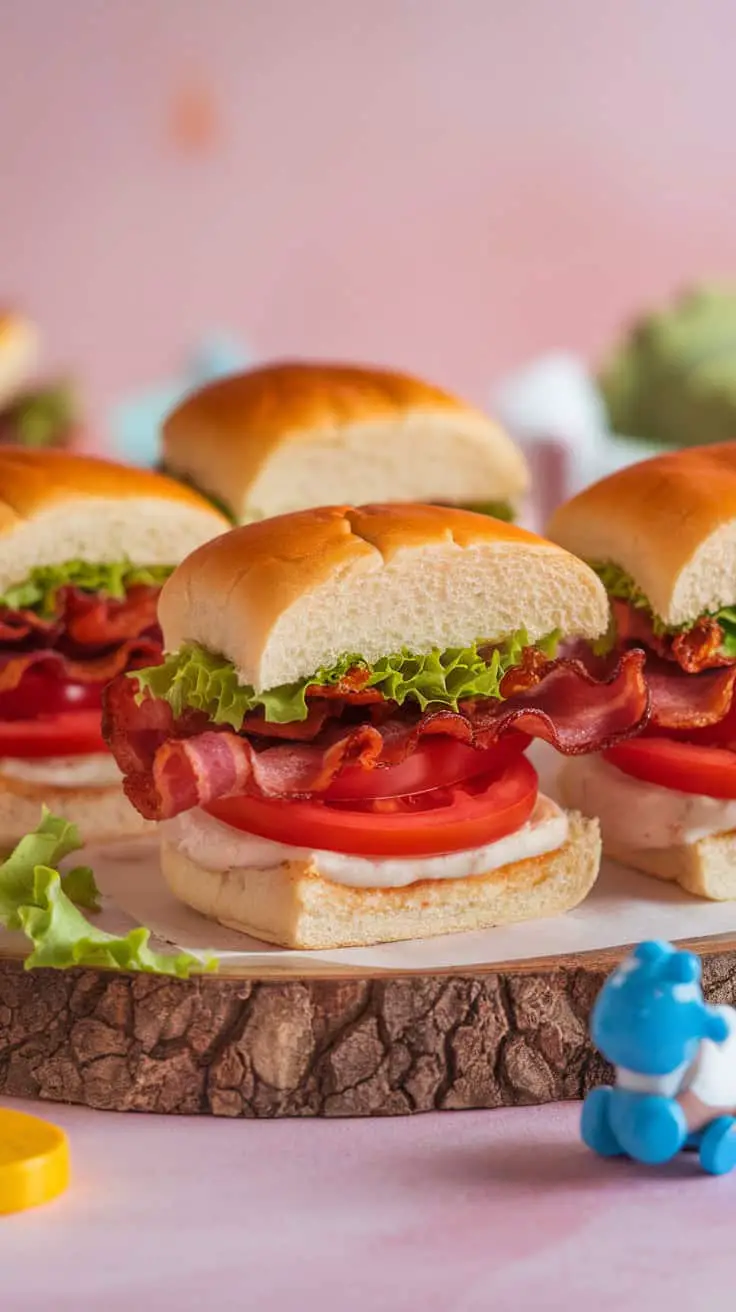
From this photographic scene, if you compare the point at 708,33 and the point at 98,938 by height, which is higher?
Result: the point at 708,33

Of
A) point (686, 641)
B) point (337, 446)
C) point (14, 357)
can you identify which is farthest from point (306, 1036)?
point (14, 357)

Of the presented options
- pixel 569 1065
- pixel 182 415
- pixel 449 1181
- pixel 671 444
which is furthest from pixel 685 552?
pixel 671 444

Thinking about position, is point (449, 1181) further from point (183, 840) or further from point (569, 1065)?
point (183, 840)

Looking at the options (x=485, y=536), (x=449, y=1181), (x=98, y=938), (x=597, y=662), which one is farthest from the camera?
(x=597, y=662)

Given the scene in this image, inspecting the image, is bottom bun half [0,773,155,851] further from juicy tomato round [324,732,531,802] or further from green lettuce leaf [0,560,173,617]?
juicy tomato round [324,732,531,802]

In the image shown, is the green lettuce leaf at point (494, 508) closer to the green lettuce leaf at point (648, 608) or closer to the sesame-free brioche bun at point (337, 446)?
the sesame-free brioche bun at point (337, 446)

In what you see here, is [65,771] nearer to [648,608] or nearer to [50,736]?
[50,736]

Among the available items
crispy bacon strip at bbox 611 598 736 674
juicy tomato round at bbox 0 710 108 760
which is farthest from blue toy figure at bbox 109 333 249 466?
crispy bacon strip at bbox 611 598 736 674
